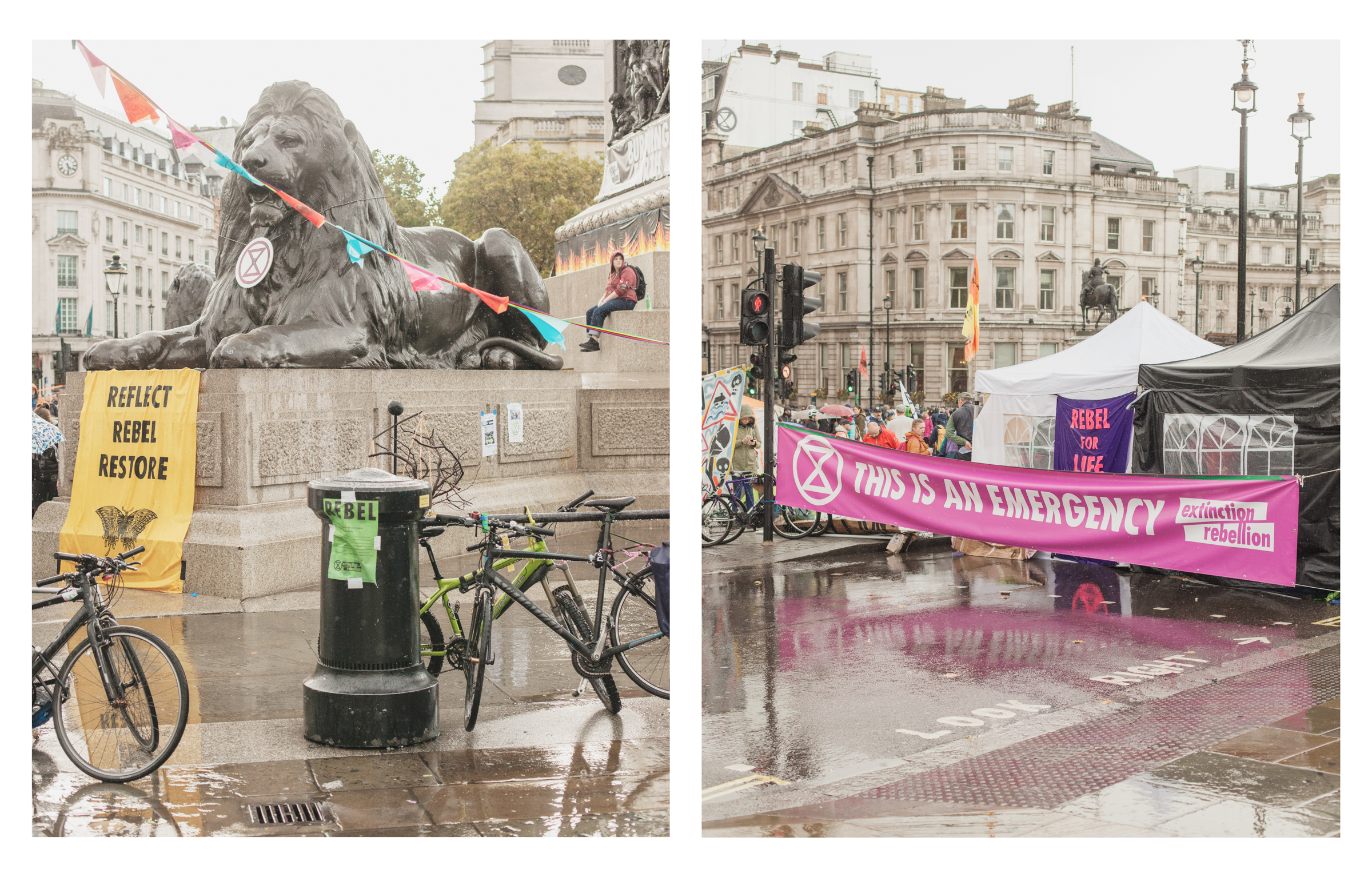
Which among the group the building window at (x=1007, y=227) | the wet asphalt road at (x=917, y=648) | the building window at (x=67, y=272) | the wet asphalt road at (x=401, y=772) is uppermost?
the building window at (x=1007, y=227)

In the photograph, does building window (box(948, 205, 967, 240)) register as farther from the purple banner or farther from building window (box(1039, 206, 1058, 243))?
the purple banner

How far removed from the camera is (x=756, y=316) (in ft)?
49.1

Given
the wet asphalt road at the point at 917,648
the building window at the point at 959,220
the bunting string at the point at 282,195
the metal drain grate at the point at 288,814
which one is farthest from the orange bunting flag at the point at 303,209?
the building window at the point at 959,220

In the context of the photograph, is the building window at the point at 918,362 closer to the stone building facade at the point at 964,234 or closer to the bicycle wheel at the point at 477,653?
the stone building facade at the point at 964,234

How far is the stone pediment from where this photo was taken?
85688 mm

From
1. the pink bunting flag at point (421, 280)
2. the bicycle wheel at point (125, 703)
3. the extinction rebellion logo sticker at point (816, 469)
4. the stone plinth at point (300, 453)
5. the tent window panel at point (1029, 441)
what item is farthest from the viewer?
the tent window panel at point (1029, 441)

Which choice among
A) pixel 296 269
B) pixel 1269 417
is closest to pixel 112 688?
pixel 296 269

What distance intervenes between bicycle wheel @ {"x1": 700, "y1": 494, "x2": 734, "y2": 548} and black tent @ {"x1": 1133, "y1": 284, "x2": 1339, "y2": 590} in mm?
5069

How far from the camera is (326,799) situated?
4840mm

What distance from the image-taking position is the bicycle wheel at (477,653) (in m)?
5.88

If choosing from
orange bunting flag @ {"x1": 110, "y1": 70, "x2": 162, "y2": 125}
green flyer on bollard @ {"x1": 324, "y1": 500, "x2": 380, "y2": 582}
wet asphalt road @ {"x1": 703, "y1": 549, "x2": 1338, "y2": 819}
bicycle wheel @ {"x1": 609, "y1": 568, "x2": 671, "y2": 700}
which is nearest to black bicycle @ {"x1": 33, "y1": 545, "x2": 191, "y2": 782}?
green flyer on bollard @ {"x1": 324, "y1": 500, "x2": 380, "y2": 582}

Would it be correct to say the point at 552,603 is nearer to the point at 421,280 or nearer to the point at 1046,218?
the point at 421,280

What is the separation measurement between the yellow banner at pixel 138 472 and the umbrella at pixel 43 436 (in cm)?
362
